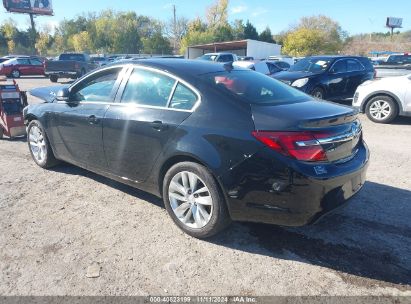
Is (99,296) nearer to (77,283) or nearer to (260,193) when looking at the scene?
(77,283)

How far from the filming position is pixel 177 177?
3.36 meters

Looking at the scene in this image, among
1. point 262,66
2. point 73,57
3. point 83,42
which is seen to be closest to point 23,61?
point 73,57

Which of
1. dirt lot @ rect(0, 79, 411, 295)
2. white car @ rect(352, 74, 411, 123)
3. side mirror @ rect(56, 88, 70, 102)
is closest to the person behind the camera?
dirt lot @ rect(0, 79, 411, 295)

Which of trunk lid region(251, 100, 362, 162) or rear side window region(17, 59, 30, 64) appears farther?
rear side window region(17, 59, 30, 64)

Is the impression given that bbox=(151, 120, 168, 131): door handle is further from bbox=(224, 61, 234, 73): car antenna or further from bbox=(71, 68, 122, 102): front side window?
bbox=(224, 61, 234, 73): car antenna

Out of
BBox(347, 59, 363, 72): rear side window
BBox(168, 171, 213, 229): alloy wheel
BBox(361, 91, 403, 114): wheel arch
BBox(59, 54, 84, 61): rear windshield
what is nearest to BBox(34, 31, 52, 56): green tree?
BBox(59, 54, 84, 61): rear windshield

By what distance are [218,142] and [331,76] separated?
876 cm

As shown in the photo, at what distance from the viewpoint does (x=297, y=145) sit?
2721mm

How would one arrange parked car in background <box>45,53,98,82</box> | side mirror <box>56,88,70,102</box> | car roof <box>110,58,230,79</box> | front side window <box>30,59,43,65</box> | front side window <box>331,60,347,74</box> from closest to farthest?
1. car roof <box>110,58,230,79</box>
2. side mirror <box>56,88,70,102</box>
3. front side window <box>331,60,347,74</box>
4. parked car in background <box>45,53,98,82</box>
5. front side window <box>30,59,43,65</box>

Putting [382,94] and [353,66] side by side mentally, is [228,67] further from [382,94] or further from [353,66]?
[353,66]

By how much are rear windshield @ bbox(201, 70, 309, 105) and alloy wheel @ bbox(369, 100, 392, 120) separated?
573 centimetres

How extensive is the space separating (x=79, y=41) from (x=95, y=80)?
84.4 m

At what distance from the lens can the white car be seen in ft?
26.7

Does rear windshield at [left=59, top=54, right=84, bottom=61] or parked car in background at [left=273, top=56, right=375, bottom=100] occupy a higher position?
rear windshield at [left=59, top=54, right=84, bottom=61]
